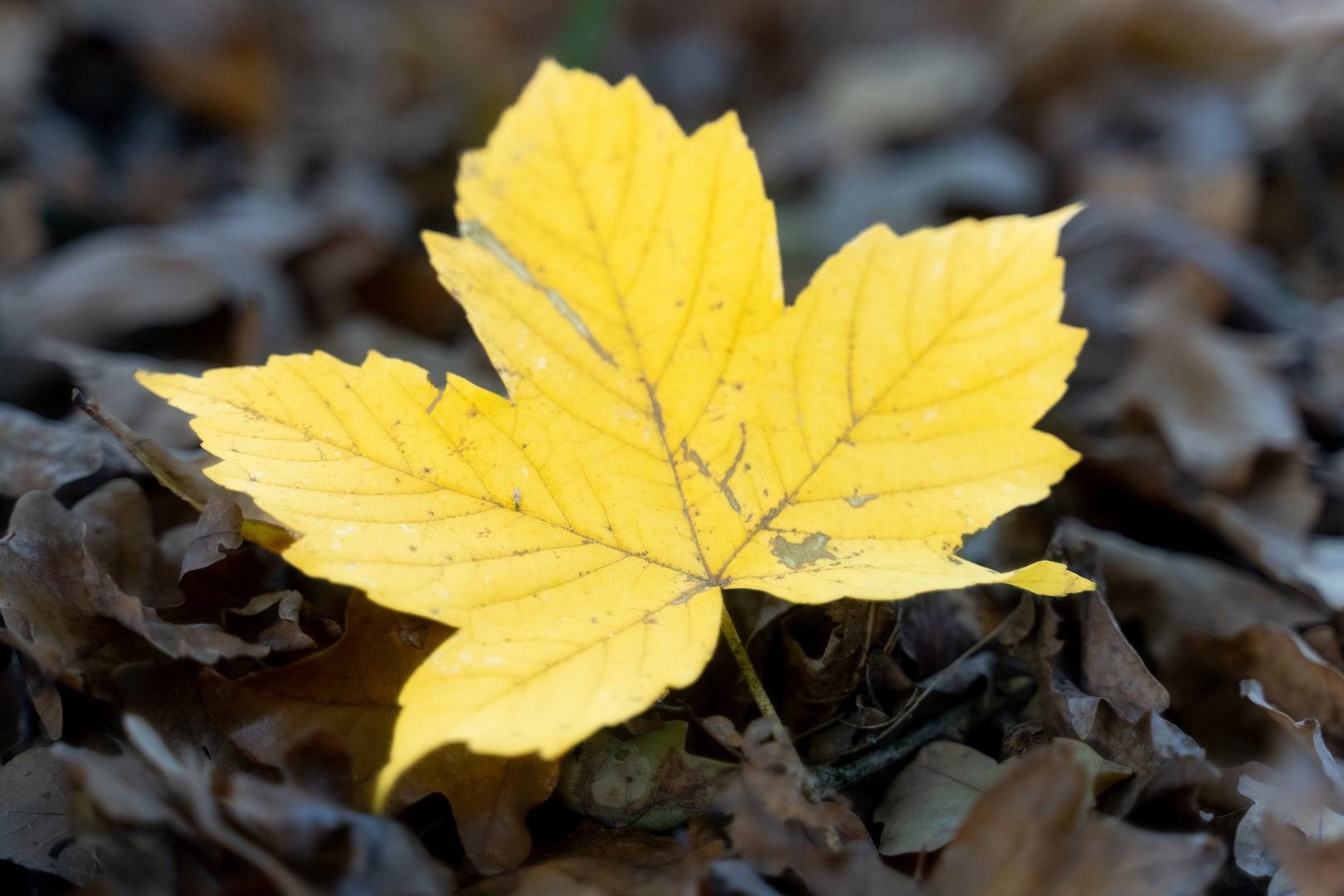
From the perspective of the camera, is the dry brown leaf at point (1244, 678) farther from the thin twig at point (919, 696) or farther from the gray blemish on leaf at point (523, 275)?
the gray blemish on leaf at point (523, 275)

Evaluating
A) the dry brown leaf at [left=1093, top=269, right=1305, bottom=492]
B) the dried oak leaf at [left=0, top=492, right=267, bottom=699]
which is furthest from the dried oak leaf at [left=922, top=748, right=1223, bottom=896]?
the dry brown leaf at [left=1093, top=269, right=1305, bottom=492]

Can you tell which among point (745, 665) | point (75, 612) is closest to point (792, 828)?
point (745, 665)

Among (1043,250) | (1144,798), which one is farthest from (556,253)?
(1144,798)

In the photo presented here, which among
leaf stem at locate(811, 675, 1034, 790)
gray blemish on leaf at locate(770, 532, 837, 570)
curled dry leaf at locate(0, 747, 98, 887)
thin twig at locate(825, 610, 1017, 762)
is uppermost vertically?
gray blemish on leaf at locate(770, 532, 837, 570)

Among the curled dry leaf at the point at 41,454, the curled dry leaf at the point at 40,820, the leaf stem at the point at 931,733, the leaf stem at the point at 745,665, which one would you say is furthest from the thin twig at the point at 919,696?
the curled dry leaf at the point at 41,454

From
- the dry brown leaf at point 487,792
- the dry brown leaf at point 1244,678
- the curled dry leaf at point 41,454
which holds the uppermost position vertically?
the curled dry leaf at point 41,454

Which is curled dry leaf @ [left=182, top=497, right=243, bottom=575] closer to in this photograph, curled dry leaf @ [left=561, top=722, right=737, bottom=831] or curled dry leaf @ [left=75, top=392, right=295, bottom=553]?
curled dry leaf @ [left=75, top=392, right=295, bottom=553]

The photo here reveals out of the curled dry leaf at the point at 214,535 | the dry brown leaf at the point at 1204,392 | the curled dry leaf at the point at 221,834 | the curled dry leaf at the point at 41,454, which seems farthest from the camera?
the dry brown leaf at the point at 1204,392

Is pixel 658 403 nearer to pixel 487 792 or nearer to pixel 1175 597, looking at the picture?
pixel 487 792
